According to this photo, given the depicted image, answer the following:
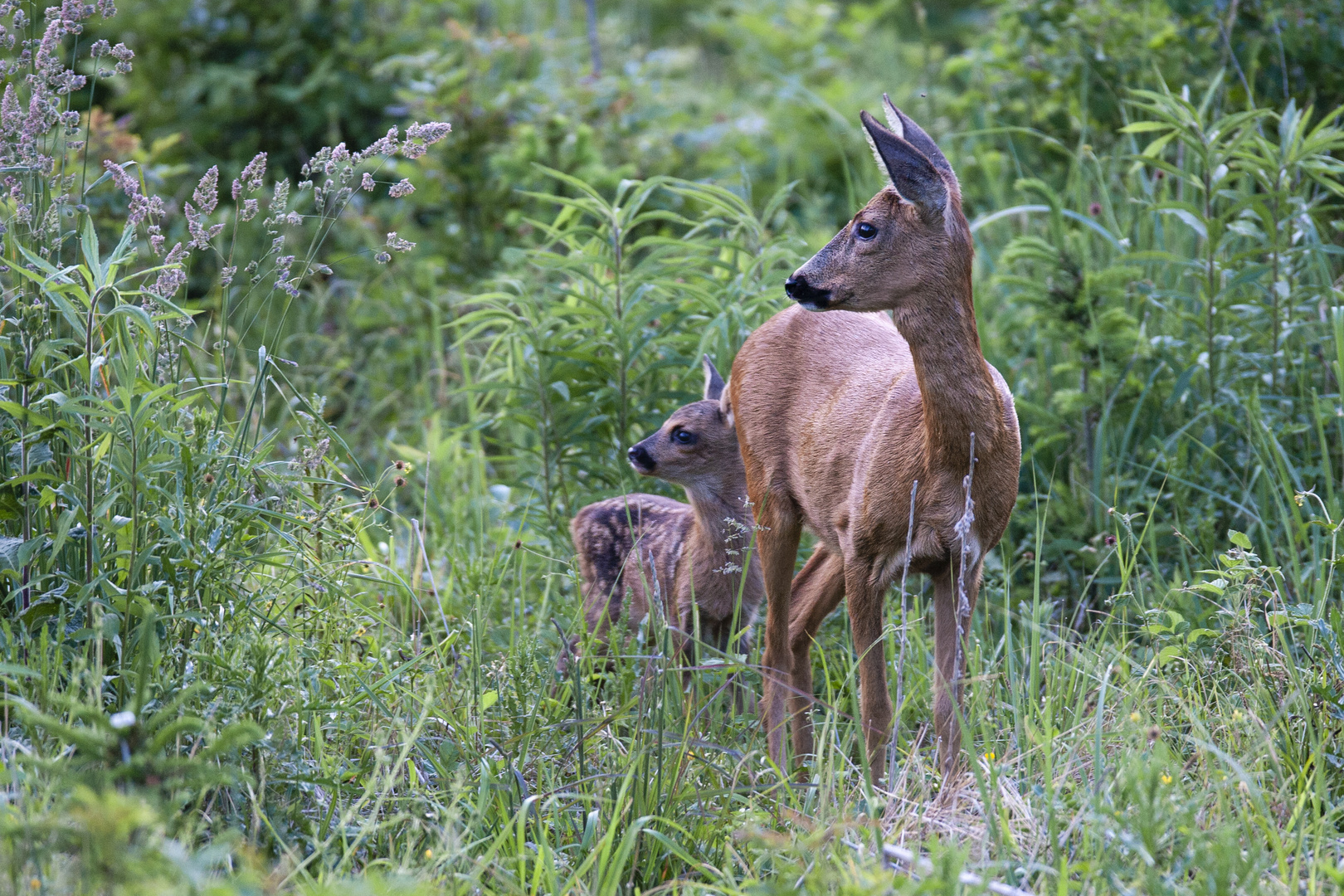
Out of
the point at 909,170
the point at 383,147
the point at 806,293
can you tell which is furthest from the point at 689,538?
the point at 383,147

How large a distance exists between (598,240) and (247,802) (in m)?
2.86

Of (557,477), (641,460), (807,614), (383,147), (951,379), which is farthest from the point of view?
(557,477)

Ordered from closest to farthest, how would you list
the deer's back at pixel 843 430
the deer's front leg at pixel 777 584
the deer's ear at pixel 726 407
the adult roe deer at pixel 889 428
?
the adult roe deer at pixel 889 428
the deer's back at pixel 843 430
the deer's front leg at pixel 777 584
the deer's ear at pixel 726 407

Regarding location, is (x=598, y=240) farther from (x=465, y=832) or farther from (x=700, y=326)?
(x=465, y=832)

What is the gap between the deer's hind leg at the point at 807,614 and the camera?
174 inches

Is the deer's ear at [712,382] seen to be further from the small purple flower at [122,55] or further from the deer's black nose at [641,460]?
the small purple flower at [122,55]

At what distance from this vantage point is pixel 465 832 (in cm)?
324

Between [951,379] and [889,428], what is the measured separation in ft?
1.07

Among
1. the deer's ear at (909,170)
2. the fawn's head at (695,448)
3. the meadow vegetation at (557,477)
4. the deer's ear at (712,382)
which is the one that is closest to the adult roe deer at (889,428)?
the deer's ear at (909,170)

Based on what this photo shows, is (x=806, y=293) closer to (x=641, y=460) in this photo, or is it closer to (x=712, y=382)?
(x=641, y=460)

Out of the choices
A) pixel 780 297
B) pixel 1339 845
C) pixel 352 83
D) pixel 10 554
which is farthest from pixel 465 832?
pixel 352 83

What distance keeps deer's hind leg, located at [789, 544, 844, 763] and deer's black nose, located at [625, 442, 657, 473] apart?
0.72m

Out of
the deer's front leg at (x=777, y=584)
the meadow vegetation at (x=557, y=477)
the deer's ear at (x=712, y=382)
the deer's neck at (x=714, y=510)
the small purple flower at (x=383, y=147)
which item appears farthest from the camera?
the deer's ear at (x=712, y=382)

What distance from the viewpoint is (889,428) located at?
3879 mm
